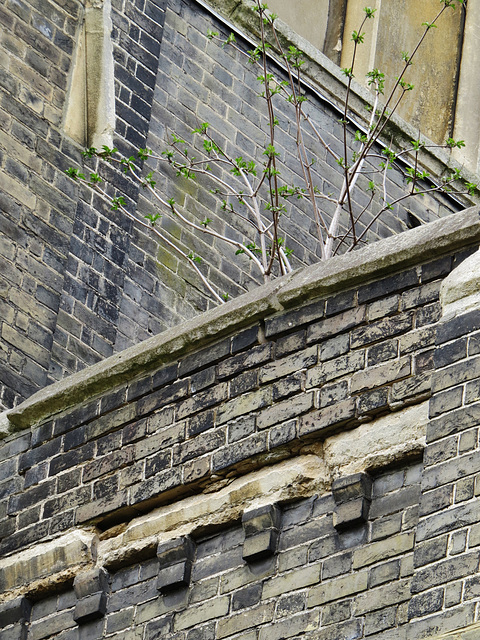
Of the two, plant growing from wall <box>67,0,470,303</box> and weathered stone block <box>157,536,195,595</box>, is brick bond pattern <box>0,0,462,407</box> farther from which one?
weathered stone block <box>157,536,195,595</box>

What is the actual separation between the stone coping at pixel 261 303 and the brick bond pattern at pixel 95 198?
226 cm

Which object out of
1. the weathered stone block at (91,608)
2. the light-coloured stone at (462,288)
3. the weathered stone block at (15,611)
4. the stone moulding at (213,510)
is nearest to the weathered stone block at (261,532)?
the stone moulding at (213,510)

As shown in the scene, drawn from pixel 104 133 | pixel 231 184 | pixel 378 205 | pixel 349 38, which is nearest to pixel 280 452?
pixel 104 133

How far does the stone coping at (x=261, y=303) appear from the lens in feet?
23.0

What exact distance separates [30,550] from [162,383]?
3.80 ft

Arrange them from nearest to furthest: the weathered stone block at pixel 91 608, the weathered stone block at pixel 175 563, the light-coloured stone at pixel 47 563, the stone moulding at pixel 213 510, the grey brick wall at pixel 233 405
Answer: the stone moulding at pixel 213 510
the grey brick wall at pixel 233 405
the weathered stone block at pixel 175 563
the weathered stone block at pixel 91 608
the light-coloured stone at pixel 47 563

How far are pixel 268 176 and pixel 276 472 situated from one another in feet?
17.7

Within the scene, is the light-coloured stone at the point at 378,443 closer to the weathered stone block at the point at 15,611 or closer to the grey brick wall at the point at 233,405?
the grey brick wall at the point at 233,405

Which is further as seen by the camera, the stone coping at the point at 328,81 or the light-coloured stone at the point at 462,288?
the stone coping at the point at 328,81

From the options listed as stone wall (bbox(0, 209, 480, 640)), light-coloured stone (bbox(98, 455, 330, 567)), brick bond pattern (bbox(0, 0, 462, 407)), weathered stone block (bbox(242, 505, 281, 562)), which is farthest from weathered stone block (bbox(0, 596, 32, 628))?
brick bond pattern (bbox(0, 0, 462, 407))

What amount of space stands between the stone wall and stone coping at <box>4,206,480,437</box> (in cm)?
1

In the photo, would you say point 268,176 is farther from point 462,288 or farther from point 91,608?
point 462,288

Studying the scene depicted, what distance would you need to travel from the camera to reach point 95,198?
11.9 meters

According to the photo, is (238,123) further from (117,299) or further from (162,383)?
(162,383)
